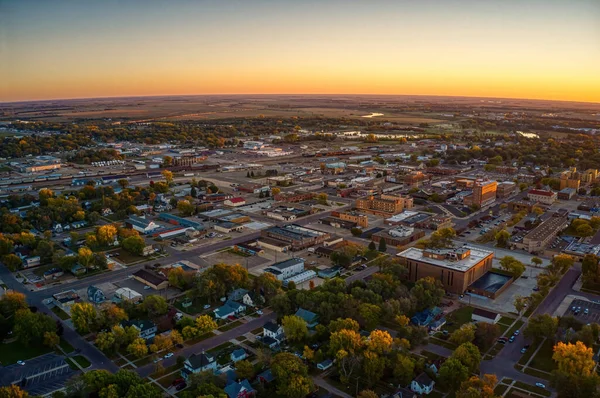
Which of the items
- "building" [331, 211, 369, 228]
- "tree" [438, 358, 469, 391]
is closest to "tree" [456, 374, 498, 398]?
"tree" [438, 358, 469, 391]


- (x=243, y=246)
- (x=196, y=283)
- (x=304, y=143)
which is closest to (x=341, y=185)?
(x=243, y=246)

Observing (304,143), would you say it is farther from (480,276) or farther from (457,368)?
(457,368)

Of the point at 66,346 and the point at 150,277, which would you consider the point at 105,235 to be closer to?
the point at 150,277

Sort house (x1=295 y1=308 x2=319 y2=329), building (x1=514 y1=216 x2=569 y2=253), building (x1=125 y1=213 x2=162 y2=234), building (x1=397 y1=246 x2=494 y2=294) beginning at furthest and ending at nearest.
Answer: building (x1=125 y1=213 x2=162 y2=234)
building (x1=514 y1=216 x2=569 y2=253)
building (x1=397 y1=246 x2=494 y2=294)
house (x1=295 y1=308 x2=319 y2=329)

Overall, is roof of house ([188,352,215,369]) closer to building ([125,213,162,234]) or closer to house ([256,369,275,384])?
house ([256,369,275,384])

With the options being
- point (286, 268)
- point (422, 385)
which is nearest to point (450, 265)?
point (286, 268)

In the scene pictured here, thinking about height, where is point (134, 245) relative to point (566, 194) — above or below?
above
